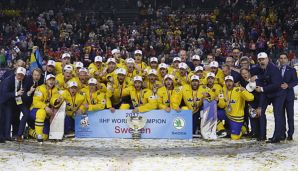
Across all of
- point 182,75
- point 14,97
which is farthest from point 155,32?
point 14,97

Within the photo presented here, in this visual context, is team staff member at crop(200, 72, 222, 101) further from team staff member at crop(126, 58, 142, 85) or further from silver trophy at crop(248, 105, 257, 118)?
team staff member at crop(126, 58, 142, 85)

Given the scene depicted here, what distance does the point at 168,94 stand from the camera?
1062 centimetres

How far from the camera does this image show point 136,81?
10.6 metres

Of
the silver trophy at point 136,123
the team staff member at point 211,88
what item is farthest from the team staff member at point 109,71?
the team staff member at point 211,88

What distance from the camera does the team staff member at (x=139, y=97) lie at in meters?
Answer: 10.5

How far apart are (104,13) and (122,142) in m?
21.8

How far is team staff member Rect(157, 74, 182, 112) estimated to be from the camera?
34.5ft

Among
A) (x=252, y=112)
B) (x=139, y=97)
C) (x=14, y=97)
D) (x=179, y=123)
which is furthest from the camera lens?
(x=139, y=97)

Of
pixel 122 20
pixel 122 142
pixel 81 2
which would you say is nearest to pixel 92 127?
pixel 122 142

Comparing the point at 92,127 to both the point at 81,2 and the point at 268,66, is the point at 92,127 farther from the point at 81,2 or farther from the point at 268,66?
the point at 81,2

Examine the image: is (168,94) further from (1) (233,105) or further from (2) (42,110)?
(2) (42,110)

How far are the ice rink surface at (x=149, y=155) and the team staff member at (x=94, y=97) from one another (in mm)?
736

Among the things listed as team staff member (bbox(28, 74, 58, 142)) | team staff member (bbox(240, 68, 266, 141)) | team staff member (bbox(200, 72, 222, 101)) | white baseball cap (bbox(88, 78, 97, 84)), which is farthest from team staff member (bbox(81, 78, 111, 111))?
team staff member (bbox(240, 68, 266, 141))

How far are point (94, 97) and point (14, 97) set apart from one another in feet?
5.66
